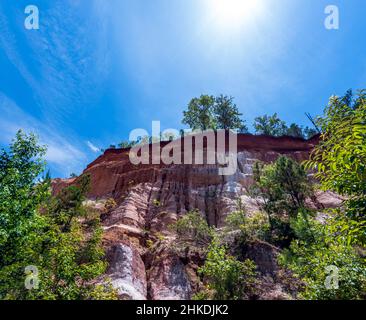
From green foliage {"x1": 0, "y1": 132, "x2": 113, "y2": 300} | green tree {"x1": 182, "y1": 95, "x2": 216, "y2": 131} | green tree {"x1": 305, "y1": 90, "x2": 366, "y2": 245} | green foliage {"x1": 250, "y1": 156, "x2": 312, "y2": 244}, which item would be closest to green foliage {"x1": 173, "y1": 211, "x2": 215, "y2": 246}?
green foliage {"x1": 250, "y1": 156, "x2": 312, "y2": 244}

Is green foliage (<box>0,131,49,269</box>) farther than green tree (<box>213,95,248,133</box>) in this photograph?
No

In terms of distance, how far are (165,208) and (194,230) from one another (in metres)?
7.03

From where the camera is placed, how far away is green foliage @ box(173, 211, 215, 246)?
A: 23.7 meters

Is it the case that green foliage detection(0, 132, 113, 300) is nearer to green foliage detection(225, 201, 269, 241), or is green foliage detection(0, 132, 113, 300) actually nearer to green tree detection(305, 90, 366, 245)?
green tree detection(305, 90, 366, 245)

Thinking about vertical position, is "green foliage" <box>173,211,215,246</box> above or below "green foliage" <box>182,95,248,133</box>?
below

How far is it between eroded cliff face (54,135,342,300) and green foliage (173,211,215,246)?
135cm

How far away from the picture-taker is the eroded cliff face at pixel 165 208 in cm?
1841

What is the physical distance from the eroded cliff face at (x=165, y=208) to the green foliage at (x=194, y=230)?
4.42 ft

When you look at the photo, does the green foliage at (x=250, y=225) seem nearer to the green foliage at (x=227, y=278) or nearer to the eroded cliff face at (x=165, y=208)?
the eroded cliff face at (x=165, y=208)

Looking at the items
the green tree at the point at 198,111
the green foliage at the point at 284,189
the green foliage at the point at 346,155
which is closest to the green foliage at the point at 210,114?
the green tree at the point at 198,111

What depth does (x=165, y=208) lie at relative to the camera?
3100 cm

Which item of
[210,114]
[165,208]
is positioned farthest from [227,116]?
[165,208]

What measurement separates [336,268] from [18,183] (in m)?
12.5
